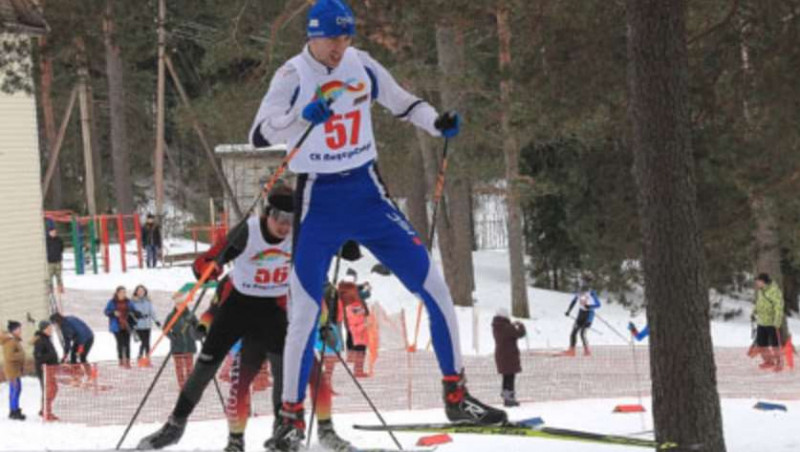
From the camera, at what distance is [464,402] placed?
6.15 m

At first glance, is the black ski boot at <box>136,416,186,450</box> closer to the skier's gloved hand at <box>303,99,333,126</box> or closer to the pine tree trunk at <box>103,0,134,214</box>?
the skier's gloved hand at <box>303,99,333,126</box>

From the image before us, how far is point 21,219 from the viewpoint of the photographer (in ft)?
76.2

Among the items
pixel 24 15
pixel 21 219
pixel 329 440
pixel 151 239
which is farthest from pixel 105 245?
pixel 329 440

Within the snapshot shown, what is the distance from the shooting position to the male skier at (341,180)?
19.7 feet

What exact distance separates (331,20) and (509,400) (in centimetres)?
1016

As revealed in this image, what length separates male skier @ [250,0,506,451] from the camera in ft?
19.7

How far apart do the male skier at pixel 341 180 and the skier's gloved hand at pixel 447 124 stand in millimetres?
22

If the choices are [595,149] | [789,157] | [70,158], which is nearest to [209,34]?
[595,149]

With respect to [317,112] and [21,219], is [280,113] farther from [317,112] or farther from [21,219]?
[21,219]

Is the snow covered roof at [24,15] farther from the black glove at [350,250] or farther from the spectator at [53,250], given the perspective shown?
the black glove at [350,250]

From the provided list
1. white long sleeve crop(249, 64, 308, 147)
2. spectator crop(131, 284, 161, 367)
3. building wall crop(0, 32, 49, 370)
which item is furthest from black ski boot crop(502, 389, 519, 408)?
building wall crop(0, 32, 49, 370)

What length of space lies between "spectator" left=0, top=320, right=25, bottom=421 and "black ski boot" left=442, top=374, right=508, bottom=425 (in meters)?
11.0

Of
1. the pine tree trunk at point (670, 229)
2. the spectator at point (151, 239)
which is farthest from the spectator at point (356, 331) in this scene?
the spectator at point (151, 239)

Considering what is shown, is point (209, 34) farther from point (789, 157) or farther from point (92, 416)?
point (789, 157)
